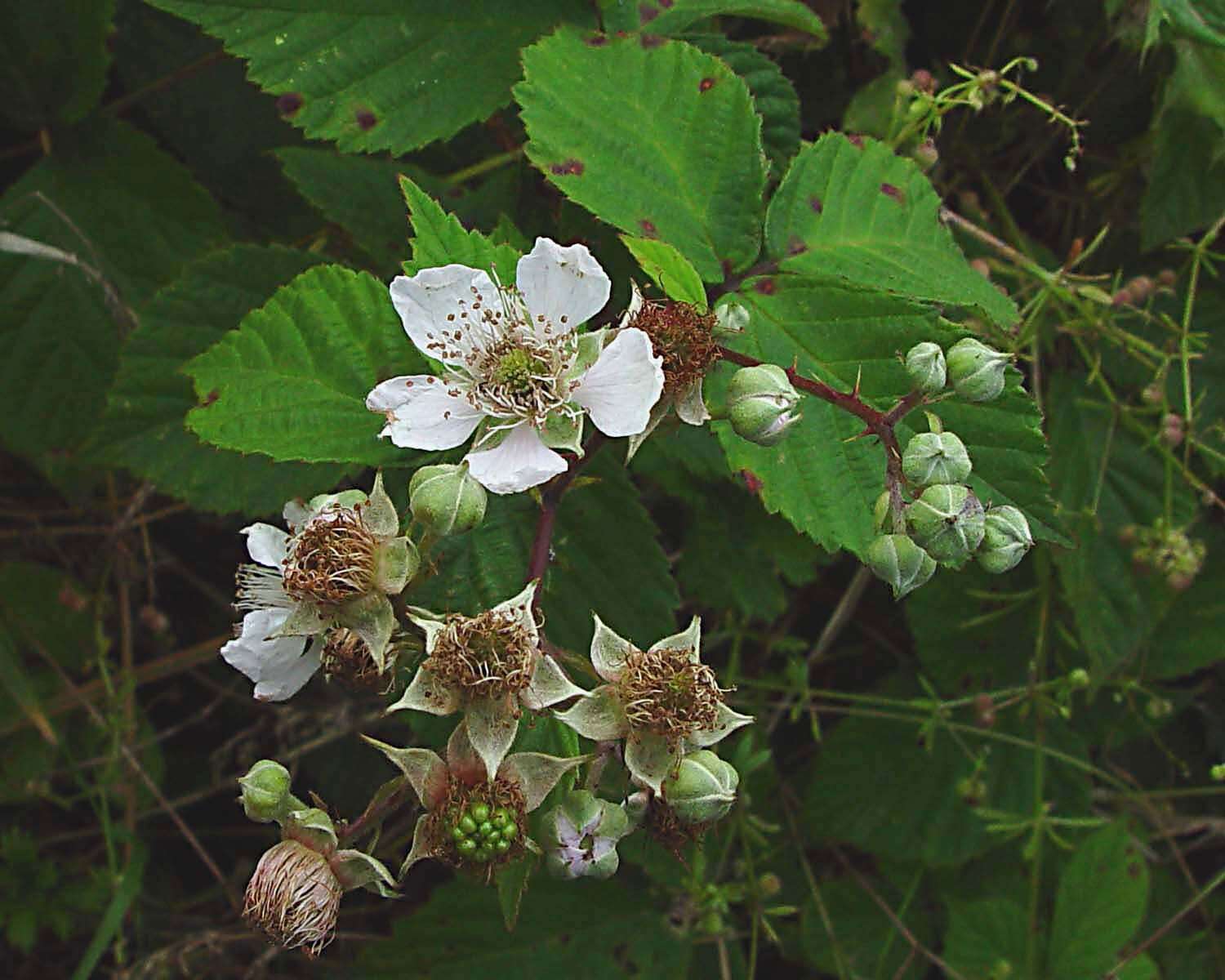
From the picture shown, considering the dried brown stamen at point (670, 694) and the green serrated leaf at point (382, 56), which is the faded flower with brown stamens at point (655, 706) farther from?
the green serrated leaf at point (382, 56)

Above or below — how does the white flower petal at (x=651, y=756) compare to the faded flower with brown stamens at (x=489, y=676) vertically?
below

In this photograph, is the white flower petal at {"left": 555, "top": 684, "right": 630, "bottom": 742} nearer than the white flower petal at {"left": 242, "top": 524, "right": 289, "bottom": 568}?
Yes

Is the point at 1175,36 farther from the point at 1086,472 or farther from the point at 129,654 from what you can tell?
the point at 129,654

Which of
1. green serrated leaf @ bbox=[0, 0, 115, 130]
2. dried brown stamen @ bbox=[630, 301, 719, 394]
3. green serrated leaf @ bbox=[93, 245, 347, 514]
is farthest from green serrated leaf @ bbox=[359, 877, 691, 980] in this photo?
green serrated leaf @ bbox=[0, 0, 115, 130]

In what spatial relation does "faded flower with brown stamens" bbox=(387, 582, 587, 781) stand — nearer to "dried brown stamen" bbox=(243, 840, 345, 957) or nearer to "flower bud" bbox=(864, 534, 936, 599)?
"dried brown stamen" bbox=(243, 840, 345, 957)

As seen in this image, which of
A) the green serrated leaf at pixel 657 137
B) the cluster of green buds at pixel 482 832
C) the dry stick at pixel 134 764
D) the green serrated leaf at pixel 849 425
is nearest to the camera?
the cluster of green buds at pixel 482 832

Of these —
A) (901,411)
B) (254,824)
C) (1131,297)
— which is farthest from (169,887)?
(1131,297)

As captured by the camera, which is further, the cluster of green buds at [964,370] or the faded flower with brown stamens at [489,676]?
the cluster of green buds at [964,370]

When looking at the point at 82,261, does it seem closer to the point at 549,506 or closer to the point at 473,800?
the point at 549,506

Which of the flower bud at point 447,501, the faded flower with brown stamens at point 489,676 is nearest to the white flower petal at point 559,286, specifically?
the flower bud at point 447,501
